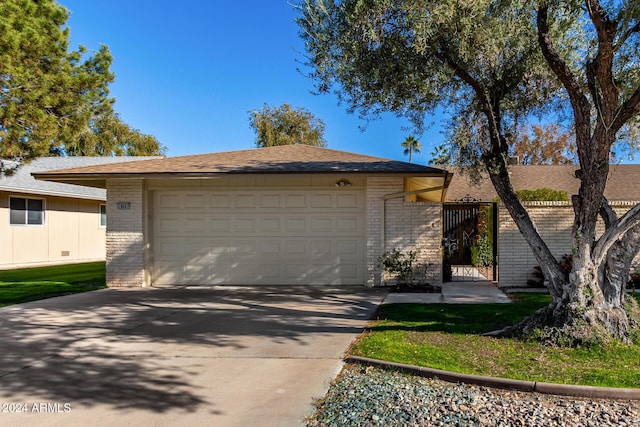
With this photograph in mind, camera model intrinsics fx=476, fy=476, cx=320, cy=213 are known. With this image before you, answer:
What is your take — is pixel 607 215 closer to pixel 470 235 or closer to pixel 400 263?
Result: pixel 400 263

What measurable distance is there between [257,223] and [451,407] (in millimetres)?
8798

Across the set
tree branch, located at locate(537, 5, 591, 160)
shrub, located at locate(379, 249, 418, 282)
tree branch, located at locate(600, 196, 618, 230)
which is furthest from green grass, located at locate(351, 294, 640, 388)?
shrub, located at locate(379, 249, 418, 282)

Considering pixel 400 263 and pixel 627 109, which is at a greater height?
pixel 627 109

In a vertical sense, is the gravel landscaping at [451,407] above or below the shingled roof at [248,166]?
below

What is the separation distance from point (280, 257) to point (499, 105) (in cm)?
674

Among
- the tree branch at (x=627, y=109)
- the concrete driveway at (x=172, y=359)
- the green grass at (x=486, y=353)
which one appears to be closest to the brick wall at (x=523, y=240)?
the concrete driveway at (x=172, y=359)

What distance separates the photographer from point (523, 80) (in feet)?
25.3

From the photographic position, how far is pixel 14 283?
12.9 metres

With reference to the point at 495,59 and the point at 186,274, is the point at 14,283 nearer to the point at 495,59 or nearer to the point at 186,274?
the point at 186,274

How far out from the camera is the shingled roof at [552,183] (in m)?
20.9

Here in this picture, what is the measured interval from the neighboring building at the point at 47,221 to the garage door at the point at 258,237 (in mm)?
8130

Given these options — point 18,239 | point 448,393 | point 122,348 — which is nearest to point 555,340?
point 448,393

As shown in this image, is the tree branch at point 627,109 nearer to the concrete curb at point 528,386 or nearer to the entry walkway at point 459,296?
the concrete curb at point 528,386

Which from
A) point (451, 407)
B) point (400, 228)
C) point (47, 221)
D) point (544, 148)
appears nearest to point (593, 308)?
point (451, 407)
